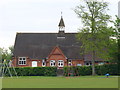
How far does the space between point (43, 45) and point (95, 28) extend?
20130 mm

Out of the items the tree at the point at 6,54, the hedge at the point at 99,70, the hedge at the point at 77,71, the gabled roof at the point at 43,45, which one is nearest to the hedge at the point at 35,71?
the hedge at the point at 77,71

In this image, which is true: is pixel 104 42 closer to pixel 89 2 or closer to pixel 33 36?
pixel 89 2

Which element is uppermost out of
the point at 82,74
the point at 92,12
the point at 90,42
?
the point at 92,12

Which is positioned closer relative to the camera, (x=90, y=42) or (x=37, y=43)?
(x=90, y=42)

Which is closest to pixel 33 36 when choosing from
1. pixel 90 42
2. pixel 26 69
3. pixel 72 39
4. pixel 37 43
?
pixel 37 43

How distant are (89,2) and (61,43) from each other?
19.5m

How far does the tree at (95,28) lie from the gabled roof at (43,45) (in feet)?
48.5

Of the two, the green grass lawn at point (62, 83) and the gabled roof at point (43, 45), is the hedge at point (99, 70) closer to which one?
the gabled roof at point (43, 45)

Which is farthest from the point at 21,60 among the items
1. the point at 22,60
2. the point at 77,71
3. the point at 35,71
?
the point at 77,71

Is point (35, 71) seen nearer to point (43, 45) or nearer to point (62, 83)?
point (43, 45)

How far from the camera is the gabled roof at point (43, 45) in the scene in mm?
70125

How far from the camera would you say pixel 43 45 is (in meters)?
72.4

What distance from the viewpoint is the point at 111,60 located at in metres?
55.4

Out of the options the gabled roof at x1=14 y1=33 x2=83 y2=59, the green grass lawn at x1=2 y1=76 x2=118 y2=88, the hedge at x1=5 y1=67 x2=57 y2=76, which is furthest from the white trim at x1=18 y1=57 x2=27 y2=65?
the green grass lawn at x1=2 y1=76 x2=118 y2=88
